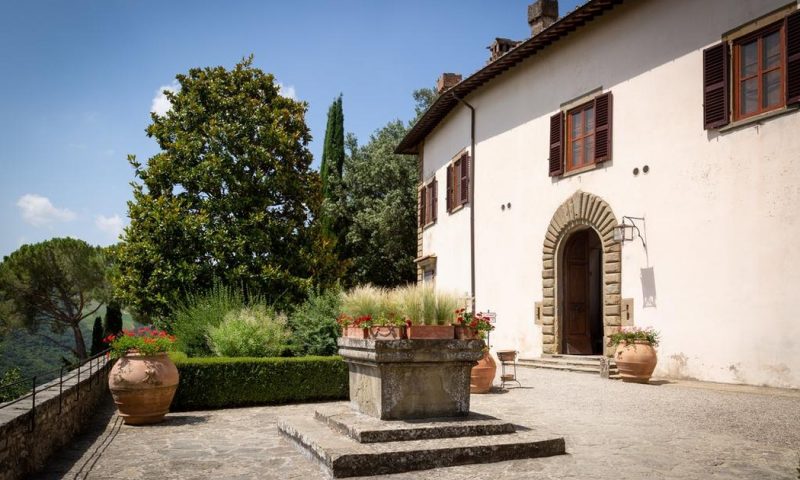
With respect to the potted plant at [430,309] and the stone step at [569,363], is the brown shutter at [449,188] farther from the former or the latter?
the potted plant at [430,309]

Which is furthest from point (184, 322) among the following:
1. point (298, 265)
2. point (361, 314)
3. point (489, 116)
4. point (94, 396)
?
point (489, 116)

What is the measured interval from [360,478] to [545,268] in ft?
34.9

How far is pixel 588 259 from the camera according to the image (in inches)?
602

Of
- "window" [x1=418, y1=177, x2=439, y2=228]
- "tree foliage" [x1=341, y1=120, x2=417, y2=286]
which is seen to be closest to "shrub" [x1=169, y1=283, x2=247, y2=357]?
"window" [x1=418, y1=177, x2=439, y2=228]

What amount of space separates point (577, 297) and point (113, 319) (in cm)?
1905

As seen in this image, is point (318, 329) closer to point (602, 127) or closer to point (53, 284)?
point (602, 127)

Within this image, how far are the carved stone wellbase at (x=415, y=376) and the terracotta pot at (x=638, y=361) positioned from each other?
5916mm

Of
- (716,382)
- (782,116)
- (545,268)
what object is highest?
(782,116)

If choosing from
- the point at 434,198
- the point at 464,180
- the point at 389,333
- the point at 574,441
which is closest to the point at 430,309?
the point at 389,333

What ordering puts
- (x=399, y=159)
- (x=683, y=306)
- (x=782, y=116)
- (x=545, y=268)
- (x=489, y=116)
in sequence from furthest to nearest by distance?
(x=399, y=159), (x=489, y=116), (x=545, y=268), (x=683, y=306), (x=782, y=116)

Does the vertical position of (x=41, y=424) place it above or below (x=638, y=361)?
above

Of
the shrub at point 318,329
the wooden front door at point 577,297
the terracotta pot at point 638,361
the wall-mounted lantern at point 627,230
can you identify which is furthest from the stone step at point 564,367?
the shrub at point 318,329

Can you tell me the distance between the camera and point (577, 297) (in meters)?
15.1

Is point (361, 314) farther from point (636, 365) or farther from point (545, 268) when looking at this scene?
point (545, 268)
